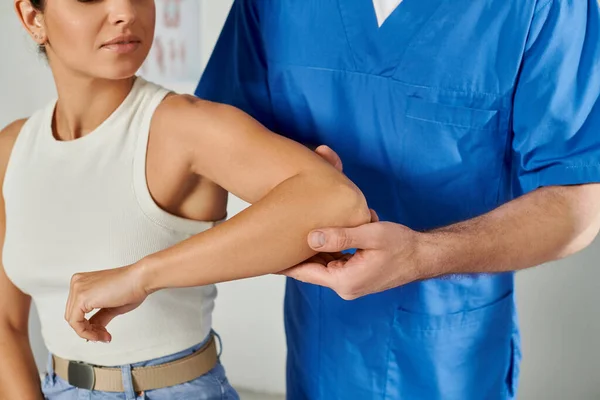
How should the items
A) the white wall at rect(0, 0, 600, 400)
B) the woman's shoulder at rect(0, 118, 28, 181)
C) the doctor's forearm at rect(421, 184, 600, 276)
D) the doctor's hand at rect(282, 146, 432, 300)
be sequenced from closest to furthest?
the doctor's hand at rect(282, 146, 432, 300)
the doctor's forearm at rect(421, 184, 600, 276)
the woman's shoulder at rect(0, 118, 28, 181)
the white wall at rect(0, 0, 600, 400)

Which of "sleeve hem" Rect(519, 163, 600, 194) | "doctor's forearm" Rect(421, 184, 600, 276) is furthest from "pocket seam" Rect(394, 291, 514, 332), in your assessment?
"sleeve hem" Rect(519, 163, 600, 194)

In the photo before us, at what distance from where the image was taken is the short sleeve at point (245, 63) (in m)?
1.36

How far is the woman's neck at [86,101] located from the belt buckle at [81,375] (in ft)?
1.21

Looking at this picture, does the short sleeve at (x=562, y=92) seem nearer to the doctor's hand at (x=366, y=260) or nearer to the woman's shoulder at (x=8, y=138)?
the doctor's hand at (x=366, y=260)

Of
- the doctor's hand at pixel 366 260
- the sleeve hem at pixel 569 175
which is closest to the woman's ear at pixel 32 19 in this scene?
the doctor's hand at pixel 366 260

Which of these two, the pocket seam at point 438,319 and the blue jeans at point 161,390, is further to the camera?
the pocket seam at point 438,319

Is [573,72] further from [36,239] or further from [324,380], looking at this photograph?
[36,239]

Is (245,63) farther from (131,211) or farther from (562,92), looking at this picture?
(562,92)

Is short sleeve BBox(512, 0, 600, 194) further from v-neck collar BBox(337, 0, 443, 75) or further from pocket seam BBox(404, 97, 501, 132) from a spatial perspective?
v-neck collar BBox(337, 0, 443, 75)

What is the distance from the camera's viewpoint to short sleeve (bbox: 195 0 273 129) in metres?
1.36

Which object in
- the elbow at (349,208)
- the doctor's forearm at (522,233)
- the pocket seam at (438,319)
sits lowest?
the pocket seam at (438,319)

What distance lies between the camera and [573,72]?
3.74ft

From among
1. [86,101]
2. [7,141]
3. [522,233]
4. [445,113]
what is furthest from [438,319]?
[7,141]

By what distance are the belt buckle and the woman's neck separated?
37cm
